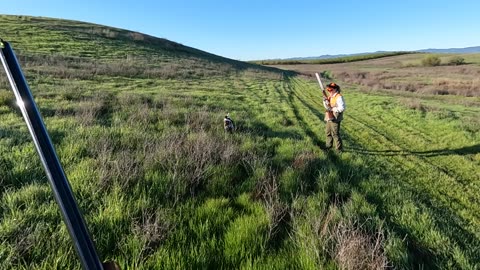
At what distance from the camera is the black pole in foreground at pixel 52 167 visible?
3.63ft

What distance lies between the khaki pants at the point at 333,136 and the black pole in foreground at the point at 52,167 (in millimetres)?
9661

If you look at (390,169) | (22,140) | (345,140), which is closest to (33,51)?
(22,140)

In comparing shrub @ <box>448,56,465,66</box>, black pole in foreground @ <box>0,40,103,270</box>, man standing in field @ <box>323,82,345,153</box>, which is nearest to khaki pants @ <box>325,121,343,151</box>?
man standing in field @ <box>323,82,345,153</box>

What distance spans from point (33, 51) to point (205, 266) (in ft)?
108

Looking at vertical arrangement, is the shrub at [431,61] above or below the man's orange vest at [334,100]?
below

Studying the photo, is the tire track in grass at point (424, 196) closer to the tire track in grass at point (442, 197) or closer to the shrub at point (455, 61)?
the tire track in grass at point (442, 197)

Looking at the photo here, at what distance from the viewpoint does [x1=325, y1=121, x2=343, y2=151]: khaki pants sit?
33.4ft

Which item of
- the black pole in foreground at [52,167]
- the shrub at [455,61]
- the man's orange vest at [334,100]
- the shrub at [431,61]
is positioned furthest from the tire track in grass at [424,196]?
the shrub at [455,61]

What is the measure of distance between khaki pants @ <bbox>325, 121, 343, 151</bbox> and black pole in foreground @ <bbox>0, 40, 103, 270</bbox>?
31.7ft

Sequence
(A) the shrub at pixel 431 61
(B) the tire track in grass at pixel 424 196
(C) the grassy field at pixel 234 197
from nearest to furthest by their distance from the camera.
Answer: (C) the grassy field at pixel 234 197, (B) the tire track in grass at pixel 424 196, (A) the shrub at pixel 431 61

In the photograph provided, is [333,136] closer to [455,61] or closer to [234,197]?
[234,197]

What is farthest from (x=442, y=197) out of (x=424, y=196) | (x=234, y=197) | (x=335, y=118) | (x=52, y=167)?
(x=52, y=167)

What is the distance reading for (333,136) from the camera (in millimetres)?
10422

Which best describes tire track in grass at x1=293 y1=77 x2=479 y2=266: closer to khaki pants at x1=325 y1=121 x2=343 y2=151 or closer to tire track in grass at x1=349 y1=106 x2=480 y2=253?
tire track in grass at x1=349 y1=106 x2=480 y2=253
